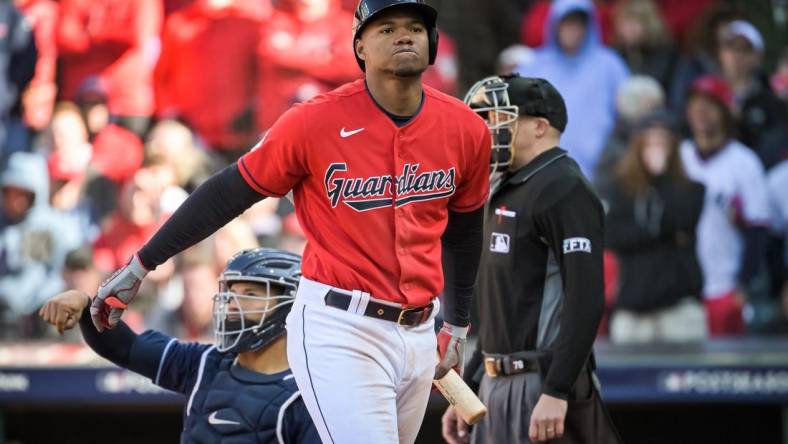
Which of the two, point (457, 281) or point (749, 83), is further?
point (749, 83)

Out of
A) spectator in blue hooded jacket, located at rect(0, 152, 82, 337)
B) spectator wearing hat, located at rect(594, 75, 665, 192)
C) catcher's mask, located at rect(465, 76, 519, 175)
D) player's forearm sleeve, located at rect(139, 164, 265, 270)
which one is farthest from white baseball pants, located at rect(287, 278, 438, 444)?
spectator in blue hooded jacket, located at rect(0, 152, 82, 337)

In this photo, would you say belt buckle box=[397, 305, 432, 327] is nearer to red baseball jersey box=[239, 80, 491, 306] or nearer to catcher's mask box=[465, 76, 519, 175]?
red baseball jersey box=[239, 80, 491, 306]

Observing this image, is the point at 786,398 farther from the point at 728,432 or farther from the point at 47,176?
the point at 47,176

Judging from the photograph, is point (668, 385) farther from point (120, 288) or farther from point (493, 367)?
point (120, 288)

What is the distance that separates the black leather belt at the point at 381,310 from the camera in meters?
2.97

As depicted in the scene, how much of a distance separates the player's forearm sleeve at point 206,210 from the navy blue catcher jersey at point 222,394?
61 centimetres

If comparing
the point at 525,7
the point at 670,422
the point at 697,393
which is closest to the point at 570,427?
the point at 697,393

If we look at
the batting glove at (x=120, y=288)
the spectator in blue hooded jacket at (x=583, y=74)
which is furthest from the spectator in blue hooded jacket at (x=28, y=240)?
the batting glove at (x=120, y=288)

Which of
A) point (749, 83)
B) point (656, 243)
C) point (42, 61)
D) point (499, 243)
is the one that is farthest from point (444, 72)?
point (499, 243)

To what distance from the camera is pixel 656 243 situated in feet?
23.7

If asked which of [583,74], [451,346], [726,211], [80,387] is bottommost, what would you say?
[80,387]

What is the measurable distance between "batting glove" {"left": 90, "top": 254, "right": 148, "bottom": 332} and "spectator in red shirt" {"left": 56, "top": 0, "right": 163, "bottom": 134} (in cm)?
541

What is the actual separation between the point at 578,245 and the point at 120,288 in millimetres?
1325

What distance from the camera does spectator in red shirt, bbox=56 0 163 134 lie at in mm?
8445
